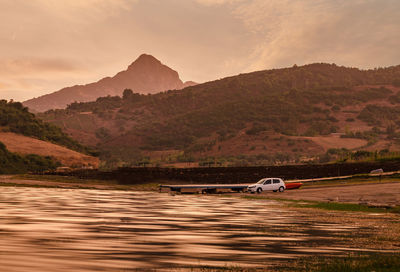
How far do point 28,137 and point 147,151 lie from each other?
58652 millimetres

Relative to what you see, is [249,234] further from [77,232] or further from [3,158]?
[3,158]

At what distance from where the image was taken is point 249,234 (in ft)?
60.7

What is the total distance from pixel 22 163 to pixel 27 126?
25431 mm

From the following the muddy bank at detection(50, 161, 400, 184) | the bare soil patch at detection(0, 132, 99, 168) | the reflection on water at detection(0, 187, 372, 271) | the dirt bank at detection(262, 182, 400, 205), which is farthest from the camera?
the bare soil patch at detection(0, 132, 99, 168)

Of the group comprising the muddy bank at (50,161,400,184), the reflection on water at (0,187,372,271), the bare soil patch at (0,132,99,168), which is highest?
the bare soil patch at (0,132,99,168)

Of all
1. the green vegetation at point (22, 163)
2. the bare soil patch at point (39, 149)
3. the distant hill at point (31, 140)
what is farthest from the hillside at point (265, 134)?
the green vegetation at point (22, 163)

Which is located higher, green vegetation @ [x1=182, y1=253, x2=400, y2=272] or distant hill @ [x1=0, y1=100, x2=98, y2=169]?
distant hill @ [x1=0, y1=100, x2=98, y2=169]

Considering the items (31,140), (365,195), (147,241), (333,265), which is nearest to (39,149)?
(31,140)

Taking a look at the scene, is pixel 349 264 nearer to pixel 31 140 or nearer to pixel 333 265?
pixel 333 265

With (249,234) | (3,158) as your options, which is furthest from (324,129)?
(249,234)

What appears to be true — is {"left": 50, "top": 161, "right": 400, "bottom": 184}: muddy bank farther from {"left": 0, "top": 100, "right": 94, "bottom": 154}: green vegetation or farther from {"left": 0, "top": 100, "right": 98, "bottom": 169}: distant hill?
{"left": 0, "top": 100, "right": 94, "bottom": 154}: green vegetation

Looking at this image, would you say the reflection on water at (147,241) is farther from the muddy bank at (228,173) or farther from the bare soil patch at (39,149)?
the bare soil patch at (39,149)

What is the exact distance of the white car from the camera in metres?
56.3

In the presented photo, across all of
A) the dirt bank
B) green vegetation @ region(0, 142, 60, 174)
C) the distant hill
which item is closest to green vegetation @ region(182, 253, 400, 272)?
the dirt bank
